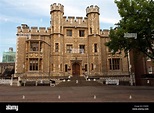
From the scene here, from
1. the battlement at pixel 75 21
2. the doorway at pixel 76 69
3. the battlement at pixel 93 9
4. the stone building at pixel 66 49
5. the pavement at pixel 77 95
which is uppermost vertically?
the battlement at pixel 93 9

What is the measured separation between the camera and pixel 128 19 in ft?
51.1

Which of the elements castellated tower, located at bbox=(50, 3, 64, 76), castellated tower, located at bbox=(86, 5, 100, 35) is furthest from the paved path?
castellated tower, located at bbox=(86, 5, 100, 35)

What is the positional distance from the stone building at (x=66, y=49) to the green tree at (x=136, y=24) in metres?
16.7

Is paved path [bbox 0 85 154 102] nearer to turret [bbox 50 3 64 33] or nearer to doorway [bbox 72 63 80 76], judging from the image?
doorway [bbox 72 63 80 76]

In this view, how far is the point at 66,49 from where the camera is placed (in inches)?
1348

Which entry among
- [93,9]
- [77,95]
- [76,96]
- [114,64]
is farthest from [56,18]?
[76,96]

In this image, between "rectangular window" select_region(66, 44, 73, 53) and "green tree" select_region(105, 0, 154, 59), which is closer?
"green tree" select_region(105, 0, 154, 59)

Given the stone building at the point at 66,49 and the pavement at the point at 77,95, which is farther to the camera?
the stone building at the point at 66,49

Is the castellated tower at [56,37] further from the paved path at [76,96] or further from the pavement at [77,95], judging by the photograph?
the paved path at [76,96]

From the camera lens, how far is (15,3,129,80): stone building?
32.5 m

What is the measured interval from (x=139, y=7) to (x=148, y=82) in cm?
1373

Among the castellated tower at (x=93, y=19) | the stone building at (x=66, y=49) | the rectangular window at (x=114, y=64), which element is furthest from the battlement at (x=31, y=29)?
the rectangular window at (x=114, y=64)

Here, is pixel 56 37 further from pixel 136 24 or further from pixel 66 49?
pixel 136 24

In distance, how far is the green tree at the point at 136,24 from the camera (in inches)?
567
